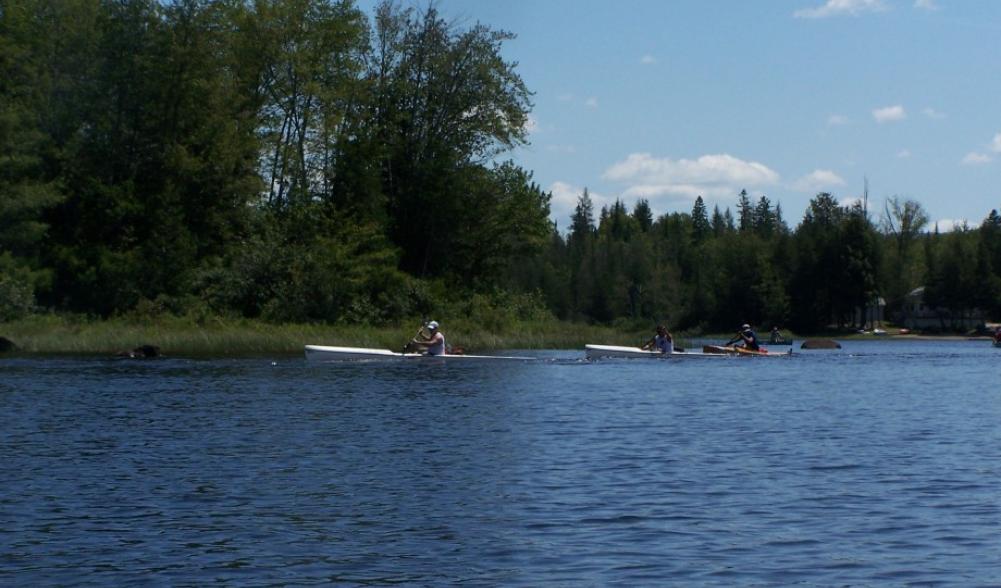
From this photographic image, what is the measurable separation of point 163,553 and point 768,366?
37754mm

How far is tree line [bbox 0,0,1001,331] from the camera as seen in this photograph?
58.3m

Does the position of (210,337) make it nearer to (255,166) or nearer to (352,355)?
(352,355)

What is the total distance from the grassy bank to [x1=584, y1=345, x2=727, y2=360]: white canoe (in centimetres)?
877

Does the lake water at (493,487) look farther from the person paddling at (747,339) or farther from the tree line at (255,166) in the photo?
the tree line at (255,166)

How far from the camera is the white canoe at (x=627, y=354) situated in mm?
49688

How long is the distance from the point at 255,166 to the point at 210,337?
55.1 ft

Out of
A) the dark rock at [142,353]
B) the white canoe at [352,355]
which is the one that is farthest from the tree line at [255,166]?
the white canoe at [352,355]

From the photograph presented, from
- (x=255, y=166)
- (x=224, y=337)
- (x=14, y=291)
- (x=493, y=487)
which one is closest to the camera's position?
(x=493, y=487)

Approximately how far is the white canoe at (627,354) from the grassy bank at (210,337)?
877 cm

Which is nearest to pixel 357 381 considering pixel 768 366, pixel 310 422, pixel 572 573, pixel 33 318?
pixel 310 422

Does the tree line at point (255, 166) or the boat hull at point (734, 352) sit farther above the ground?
the tree line at point (255, 166)

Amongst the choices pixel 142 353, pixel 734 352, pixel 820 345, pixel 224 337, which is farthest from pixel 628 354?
pixel 820 345

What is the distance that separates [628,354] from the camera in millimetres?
50688

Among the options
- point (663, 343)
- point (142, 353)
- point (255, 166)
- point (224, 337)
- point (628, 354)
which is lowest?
point (628, 354)
